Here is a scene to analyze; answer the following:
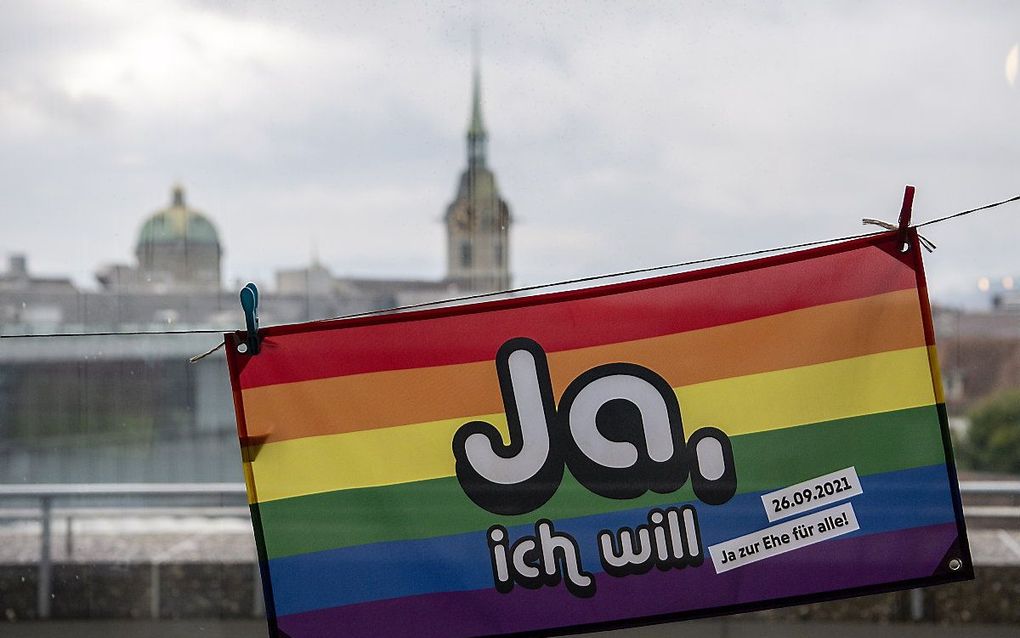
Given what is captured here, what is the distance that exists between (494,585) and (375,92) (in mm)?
957

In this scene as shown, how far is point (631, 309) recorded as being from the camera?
1580mm

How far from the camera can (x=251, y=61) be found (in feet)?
5.96

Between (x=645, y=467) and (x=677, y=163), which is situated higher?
(x=677, y=163)

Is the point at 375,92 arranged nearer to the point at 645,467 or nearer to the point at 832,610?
the point at 645,467

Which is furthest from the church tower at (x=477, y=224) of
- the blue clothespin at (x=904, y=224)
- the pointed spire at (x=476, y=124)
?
the blue clothespin at (x=904, y=224)

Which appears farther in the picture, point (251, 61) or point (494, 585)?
point (251, 61)

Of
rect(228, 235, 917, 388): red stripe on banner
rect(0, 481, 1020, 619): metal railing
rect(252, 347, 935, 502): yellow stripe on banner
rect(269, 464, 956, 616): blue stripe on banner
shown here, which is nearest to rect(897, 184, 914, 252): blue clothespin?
rect(228, 235, 917, 388): red stripe on banner

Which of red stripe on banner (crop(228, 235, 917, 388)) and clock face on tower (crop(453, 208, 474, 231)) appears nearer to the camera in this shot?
red stripe on banner (crop(228, 235, 917, 388))

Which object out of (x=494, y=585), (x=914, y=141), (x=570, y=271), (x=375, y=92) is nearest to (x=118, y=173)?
(x=375, y=92)

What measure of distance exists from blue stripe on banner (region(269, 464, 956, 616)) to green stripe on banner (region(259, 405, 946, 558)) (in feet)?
0.05

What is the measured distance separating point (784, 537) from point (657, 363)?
1.19 feet

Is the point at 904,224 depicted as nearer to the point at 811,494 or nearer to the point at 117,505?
the point at 811,494

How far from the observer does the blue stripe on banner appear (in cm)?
155

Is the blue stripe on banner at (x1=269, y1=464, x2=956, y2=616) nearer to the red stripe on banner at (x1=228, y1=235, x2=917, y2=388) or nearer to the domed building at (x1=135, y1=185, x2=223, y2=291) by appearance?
the red stripe on banner at (x1=228, y1=235, x2=917, y2=388)
